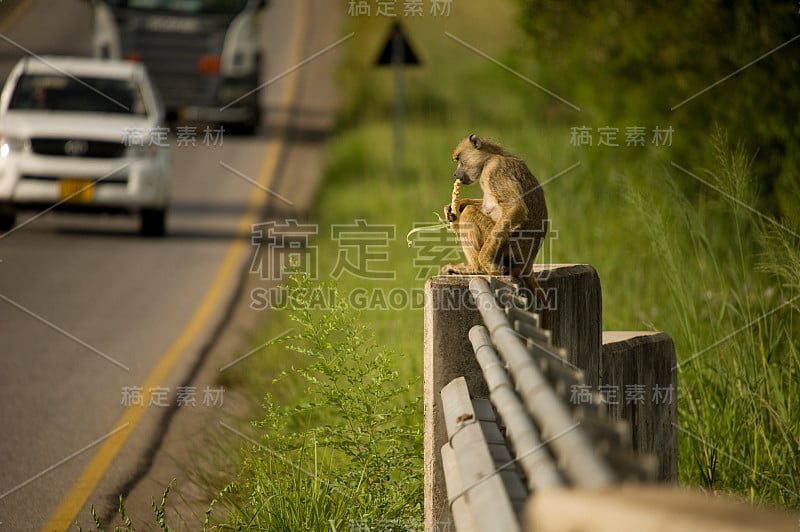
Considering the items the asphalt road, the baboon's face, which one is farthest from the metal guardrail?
the asphalt road

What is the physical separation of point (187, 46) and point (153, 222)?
711cm

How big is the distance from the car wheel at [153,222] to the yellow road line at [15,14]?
1950 centimetres

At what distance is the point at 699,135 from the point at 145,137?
6538 mm

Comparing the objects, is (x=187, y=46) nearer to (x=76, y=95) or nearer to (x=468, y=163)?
(x=76, y=95)

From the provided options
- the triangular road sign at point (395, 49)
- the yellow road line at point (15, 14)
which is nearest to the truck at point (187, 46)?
the triangular road sign at point (395, 49)

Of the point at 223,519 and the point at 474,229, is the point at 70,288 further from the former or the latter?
the point at 474,229

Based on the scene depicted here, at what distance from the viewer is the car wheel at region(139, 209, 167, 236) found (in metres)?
16.4

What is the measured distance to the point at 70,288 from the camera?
1327 cm

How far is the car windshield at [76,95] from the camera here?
16344 mm

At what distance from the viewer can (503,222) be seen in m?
5.17

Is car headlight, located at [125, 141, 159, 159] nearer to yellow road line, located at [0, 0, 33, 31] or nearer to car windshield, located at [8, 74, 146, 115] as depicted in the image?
car windshield, located at [8, 74, 146, 115]

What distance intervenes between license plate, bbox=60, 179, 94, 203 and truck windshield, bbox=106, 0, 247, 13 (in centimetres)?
770

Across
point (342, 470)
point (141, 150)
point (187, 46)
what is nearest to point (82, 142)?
point (141, 150)

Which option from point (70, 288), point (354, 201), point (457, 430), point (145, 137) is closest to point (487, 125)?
point (354, 201)
